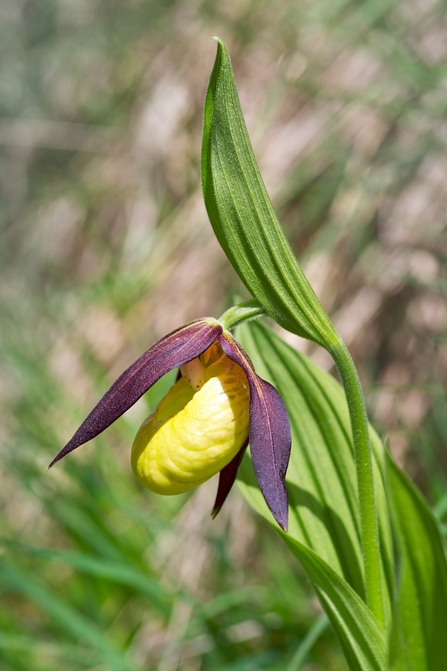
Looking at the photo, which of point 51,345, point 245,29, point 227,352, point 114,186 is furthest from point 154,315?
point 227,352

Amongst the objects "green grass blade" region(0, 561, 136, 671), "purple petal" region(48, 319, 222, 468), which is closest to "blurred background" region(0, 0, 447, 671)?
"green grass blade" region(0, 561, 136, 671)

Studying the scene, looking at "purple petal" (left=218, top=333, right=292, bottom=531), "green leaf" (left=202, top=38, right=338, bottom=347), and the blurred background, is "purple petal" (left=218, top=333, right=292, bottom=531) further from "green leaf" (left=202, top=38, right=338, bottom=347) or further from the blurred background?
the blurred background

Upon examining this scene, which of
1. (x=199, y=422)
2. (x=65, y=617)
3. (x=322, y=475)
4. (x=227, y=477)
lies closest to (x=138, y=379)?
(x=199, y=422)

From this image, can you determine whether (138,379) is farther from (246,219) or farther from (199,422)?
(246,219)

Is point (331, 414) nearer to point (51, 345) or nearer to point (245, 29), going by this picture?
point (51, 345)

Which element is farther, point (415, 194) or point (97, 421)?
point (415, 194)
